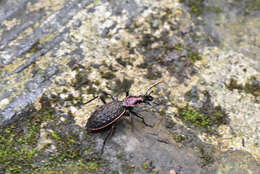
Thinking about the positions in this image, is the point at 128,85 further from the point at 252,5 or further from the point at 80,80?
the point at 252,5

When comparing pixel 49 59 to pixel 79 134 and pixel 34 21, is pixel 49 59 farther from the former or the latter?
pixel 79 134

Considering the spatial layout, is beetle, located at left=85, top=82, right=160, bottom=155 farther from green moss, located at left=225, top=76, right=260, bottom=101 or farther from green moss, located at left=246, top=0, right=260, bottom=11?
green moss, located at left=246, top=0, right=260, bottom=11

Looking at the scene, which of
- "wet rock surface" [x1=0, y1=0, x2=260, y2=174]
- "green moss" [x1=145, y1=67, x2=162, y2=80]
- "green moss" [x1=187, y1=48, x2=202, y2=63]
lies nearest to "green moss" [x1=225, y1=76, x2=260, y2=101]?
"wet rock surface" [x1=0, y1=0, x2=260, y2=174]

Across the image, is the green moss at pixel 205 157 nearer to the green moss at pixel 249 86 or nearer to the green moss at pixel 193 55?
the green moss at pixel 249 86

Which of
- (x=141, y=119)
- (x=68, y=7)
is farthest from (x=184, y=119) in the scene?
(x=68, y=7)

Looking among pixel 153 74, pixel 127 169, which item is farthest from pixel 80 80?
pixel 127 169

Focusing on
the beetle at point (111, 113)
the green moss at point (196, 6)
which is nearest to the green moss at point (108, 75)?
the beetle at point (111, 113)
